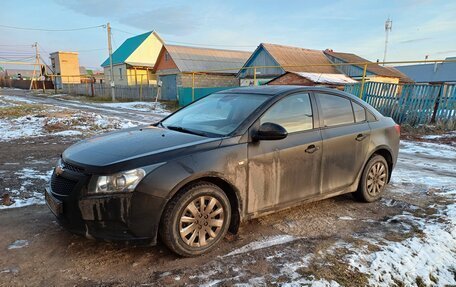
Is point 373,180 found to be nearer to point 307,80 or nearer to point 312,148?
point 312,148

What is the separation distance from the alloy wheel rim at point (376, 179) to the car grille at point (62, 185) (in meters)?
3.72

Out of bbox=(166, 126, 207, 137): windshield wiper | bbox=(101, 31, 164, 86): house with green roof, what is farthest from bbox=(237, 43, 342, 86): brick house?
bbox=(166, 126, 207, 137): windshield wiper

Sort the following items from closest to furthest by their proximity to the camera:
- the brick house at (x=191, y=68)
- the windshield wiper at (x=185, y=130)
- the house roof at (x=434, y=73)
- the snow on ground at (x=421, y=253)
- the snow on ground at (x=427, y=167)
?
the snow on ground at (x=421, y=253) < the windshield wiper at (x=185, y=130) < the snow on ground at (x=427, y=167) < the brick house at (x=191, y=68) < the house roof at (x=434, y=73)

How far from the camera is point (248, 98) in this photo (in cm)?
389

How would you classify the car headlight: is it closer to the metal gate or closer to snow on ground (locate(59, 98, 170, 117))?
snow on ground (locate(59, 98, 170, 117))

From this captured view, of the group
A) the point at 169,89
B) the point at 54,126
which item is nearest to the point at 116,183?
the point at 54,126

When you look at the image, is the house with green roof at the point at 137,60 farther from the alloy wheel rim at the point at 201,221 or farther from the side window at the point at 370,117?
the alloy wheel rim at the point at 201,221

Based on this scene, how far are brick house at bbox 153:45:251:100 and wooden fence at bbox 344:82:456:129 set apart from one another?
16.9m

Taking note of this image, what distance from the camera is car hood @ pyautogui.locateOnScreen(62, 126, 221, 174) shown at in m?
2.77

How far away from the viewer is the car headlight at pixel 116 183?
8.86 ft

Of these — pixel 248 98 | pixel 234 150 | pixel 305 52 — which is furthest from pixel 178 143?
pixel 305 52

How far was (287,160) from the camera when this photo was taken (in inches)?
138

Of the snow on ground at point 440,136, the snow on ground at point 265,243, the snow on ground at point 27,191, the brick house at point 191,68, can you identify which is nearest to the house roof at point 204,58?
the brick house at point 191,68

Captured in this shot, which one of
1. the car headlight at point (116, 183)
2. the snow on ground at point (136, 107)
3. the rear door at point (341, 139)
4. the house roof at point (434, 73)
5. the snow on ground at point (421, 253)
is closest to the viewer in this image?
the car headlight at point (116, 183)
